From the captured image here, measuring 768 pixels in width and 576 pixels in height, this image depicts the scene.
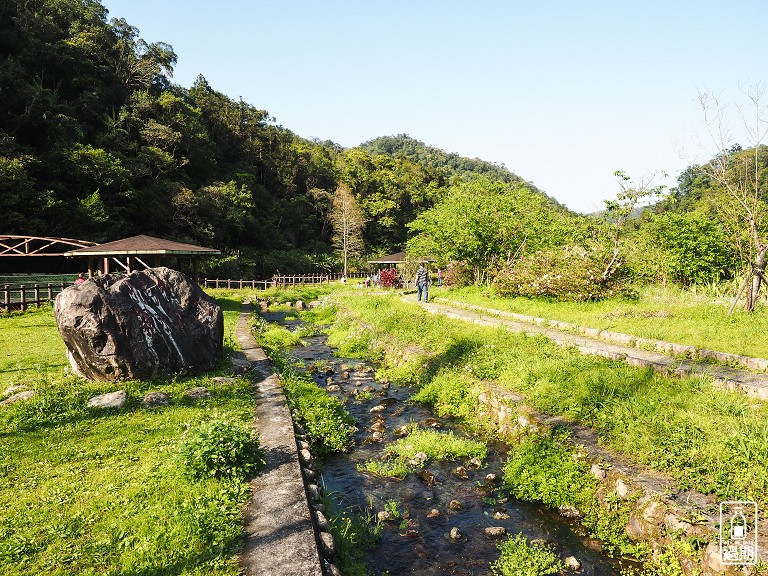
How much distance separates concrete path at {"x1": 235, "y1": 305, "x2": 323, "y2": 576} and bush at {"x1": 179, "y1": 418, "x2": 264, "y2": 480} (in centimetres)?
23

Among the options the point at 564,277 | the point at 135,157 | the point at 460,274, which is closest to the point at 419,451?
the point at 564,277

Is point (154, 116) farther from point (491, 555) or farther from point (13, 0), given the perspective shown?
point (491, 555)

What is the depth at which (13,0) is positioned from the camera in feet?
122

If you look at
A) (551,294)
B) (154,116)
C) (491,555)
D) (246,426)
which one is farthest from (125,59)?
(491,555)

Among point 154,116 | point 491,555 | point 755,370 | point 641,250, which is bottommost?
point 491,555

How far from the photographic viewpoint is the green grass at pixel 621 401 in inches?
196

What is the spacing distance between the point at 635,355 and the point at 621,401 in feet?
9.23

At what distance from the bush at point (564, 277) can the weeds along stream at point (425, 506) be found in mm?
9931

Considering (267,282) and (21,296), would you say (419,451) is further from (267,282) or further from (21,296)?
(267,282)

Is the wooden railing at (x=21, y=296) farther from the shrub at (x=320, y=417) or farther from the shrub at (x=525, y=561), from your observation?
the shrub at (x=525, y=561)

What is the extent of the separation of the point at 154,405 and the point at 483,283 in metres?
19.2

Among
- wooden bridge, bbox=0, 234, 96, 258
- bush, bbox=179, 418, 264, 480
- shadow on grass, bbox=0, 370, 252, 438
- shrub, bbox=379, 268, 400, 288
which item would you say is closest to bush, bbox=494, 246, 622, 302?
shadow on grass, bbox=0, 370, 252, 438

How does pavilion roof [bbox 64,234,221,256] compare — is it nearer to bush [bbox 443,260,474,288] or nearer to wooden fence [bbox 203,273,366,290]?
bush [bbox 443,260,474,288]

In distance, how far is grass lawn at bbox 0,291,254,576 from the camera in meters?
3.78
